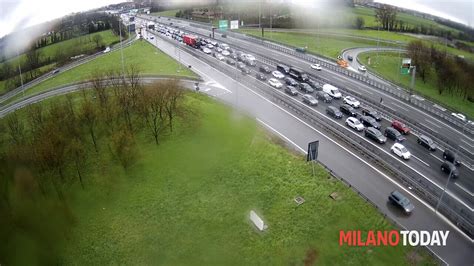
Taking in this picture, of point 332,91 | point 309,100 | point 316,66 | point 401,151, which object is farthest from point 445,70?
point 401,151

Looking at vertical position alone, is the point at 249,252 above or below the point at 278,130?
below

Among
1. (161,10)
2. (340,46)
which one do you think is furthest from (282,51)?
(161,10)

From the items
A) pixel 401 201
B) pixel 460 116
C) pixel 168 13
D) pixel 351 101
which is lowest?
pixel 401 201

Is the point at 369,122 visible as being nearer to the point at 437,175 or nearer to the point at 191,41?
the point at 437,175

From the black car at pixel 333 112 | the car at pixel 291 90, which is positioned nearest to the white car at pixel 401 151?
the black car at pixel 333 112

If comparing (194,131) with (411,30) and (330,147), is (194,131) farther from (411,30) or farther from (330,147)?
(411,30)

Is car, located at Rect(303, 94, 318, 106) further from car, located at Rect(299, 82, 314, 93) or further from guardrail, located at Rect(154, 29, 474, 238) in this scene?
car, located at Rect(299, 82, 314, 93)

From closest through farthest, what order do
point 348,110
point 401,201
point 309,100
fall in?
point 401,201 → point 348,110 → point 309,100
